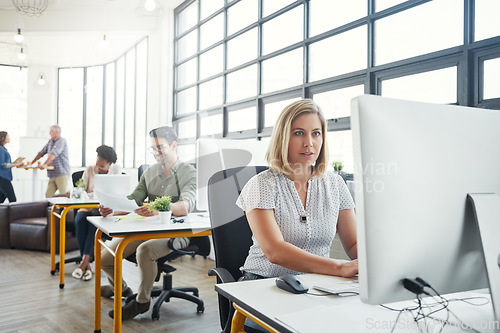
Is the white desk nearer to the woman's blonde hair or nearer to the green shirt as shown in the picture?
the woman's blonde hair

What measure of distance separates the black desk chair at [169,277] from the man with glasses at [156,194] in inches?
2.5

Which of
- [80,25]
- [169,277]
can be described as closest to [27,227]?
[169,277]

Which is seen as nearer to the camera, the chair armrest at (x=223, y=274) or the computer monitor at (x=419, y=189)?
the computer monitor at (x=419, y=189)

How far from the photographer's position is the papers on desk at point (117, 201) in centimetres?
221

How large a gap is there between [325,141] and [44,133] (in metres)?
8.70

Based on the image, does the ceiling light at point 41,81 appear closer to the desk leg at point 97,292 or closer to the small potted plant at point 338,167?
the desk leg at point 97,292

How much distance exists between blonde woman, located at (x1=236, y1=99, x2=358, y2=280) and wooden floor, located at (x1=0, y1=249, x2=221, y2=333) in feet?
4.47

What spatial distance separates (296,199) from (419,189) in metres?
0.75

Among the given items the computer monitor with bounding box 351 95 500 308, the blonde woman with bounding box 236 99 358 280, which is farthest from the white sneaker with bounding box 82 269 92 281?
the computer monitor with bounding box 351 95 500 308

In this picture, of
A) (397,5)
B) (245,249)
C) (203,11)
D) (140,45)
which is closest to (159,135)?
(245,249)

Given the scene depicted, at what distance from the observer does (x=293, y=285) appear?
1.02 meters

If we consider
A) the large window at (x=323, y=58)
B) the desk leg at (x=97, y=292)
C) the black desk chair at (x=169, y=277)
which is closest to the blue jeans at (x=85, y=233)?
the black desk chair at (x=169, y=277)

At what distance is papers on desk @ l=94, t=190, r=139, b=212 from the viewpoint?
221cm

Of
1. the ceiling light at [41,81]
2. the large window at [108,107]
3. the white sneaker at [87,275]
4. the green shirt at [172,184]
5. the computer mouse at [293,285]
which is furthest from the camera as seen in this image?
the ceiling light at [41,81]
